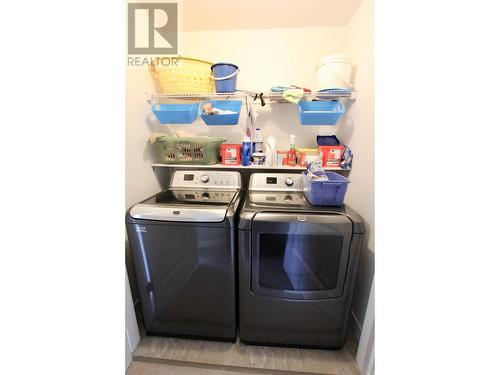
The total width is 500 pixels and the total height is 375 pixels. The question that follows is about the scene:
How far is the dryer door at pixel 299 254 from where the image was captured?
1.05m

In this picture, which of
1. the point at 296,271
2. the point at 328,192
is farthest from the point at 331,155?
the point at 296,271

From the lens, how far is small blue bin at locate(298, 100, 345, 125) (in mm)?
1387

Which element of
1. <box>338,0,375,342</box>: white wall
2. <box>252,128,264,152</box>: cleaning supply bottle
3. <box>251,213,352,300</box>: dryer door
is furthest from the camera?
<box>252,128,264,152</box>: cleaning supply bottle

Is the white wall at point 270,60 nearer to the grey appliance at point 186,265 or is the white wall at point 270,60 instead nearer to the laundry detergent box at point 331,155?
the laundry detergent box at point 331,155

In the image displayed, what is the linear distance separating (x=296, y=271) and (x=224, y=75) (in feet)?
4.24

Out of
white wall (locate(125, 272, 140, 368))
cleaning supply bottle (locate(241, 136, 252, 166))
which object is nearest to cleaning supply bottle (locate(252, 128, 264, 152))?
cleaning supply bottle (locate(241, 136, 252, 166))

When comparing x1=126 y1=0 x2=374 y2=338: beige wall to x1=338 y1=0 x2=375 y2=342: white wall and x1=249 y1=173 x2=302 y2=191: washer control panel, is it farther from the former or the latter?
x1=249 y1=173 x2=302 y2=191: washer control panel

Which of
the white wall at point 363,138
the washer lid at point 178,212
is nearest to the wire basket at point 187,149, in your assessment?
the washer lid at point 178,212

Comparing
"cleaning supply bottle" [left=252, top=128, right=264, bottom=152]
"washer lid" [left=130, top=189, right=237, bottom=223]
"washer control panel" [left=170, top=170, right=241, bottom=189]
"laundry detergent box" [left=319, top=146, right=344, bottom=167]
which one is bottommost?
"washer lid" [left=130, top=189, right=237, bottom=223]

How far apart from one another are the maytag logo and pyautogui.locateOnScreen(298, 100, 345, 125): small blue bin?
101cm

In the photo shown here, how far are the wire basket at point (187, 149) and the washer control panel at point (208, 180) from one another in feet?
0.32

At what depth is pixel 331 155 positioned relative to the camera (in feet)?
4.86

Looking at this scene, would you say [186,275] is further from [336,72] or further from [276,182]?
[336,72]
